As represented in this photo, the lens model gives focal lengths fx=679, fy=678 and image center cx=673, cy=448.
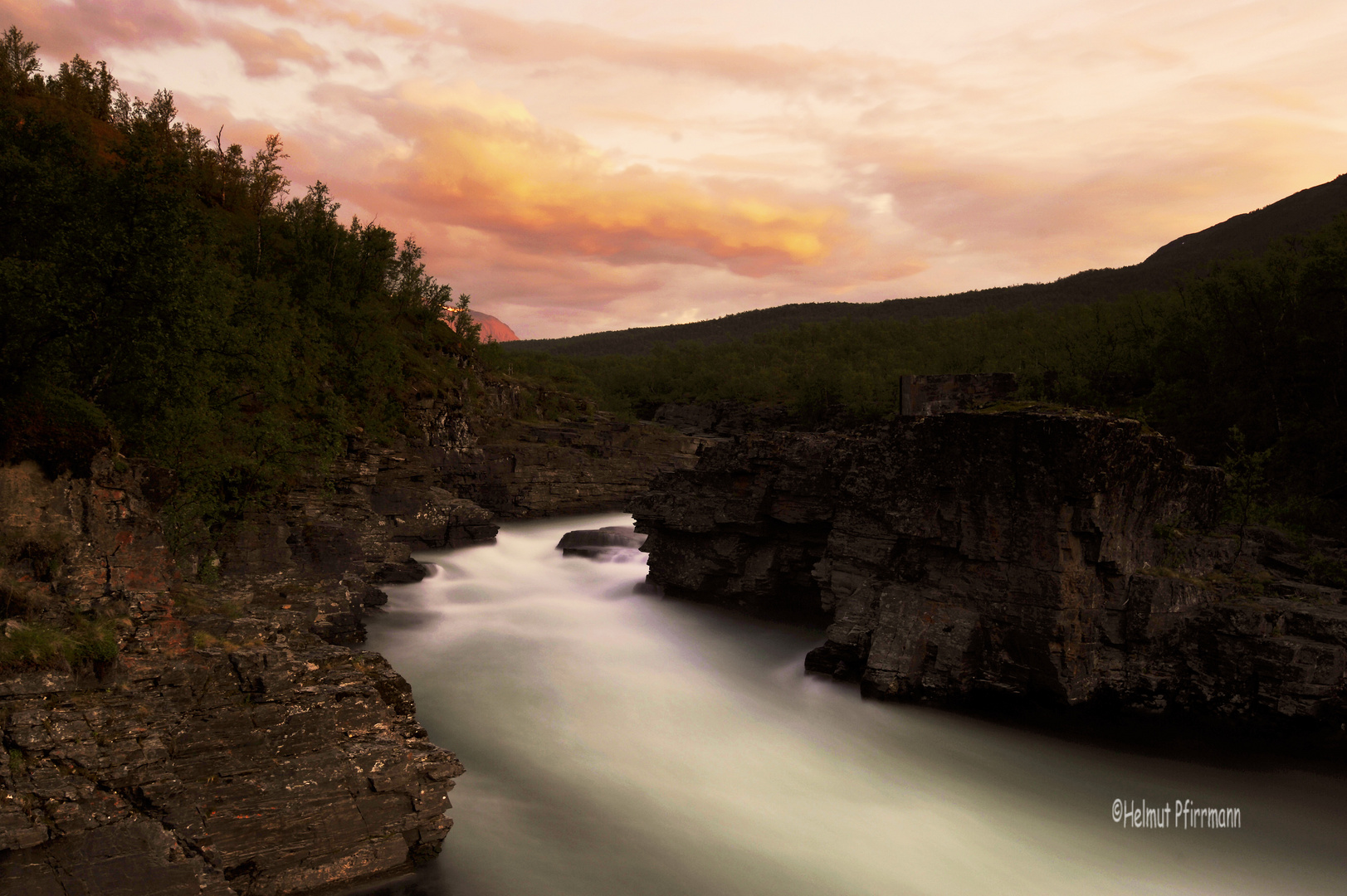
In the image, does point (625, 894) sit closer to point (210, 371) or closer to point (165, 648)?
point (165, 648)

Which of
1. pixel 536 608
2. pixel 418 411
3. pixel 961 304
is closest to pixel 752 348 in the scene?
pixel 961 304

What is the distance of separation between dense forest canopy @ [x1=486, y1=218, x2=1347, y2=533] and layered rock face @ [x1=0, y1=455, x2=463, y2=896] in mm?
20362

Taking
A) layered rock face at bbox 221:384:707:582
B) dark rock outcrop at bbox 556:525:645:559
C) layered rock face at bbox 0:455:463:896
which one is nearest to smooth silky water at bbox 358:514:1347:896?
layered rock face at bbox 0:455:463:896

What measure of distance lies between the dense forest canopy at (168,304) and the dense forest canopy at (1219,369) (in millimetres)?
20657

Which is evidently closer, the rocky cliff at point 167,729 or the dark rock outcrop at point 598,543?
the rocky cliff at point 167,729

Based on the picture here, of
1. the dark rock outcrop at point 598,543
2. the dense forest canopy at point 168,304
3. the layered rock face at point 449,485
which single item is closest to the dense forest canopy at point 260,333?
the dense forest canopy at point 168,304

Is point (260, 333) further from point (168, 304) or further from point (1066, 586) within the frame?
point (1066, 586)

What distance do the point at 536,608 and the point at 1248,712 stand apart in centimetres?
1959

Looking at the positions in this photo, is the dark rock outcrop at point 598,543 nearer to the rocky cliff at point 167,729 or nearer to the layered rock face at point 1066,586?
the layered rock face at point 1066,586

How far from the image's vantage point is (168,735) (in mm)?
7883

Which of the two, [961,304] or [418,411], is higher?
[961,304]

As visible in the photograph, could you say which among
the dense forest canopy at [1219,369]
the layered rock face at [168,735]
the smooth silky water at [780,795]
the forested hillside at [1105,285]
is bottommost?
the smooth silky water at [780,795]

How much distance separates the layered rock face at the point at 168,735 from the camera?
7.01 metres

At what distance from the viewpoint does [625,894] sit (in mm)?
10047
